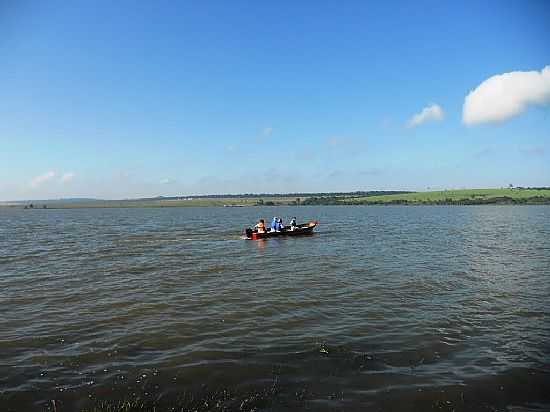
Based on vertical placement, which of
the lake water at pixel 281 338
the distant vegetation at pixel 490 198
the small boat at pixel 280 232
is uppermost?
the distant vegetation at pixel 490 198

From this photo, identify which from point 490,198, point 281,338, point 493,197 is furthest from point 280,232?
point 493,197

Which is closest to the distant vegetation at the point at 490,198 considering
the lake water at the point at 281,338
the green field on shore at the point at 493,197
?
the green field on shore at the point at 493,197

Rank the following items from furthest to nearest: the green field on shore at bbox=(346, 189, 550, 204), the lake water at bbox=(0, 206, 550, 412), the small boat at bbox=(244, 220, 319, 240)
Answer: the green field on shore at bbox=(346, 189, 550, 204) < the small boat at bbox=(244, 220, 319, 240) < the lake water at bbox=(0, 206, 550, 412)

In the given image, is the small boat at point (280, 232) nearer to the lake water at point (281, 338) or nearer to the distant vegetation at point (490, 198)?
the lake water at point (281, 338)

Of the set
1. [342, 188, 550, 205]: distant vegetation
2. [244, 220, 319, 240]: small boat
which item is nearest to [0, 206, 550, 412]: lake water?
[244, 220, 319, 240]: small boat

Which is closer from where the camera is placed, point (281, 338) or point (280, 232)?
point (281, 338)

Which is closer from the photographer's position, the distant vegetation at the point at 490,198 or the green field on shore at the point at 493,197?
the distant vegetation at the point at 490,198

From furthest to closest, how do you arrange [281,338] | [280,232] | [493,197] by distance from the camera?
[493,197]
[280,232]
[281,338]

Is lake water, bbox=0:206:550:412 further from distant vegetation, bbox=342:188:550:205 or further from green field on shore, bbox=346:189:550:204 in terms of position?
green field on shore, bbox=346:189:550:204

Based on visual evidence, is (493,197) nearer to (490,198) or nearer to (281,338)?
(490,198)

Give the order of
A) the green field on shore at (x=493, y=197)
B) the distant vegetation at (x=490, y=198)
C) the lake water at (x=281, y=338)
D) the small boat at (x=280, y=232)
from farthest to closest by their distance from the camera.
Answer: the green field on shore at (x=493, y=197) < the distant vegetation at (x=490, y=198) < the small boat at (x=280, y=232) < the lake water at (x=281, y=338)

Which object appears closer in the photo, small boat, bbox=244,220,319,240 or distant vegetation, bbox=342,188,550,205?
small boat, bbox=244,220,319,240

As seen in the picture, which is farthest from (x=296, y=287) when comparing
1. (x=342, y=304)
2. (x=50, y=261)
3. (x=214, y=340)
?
(x=50, y=261)

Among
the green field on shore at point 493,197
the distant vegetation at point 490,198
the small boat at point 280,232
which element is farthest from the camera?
the green field on shore at point 493,197
